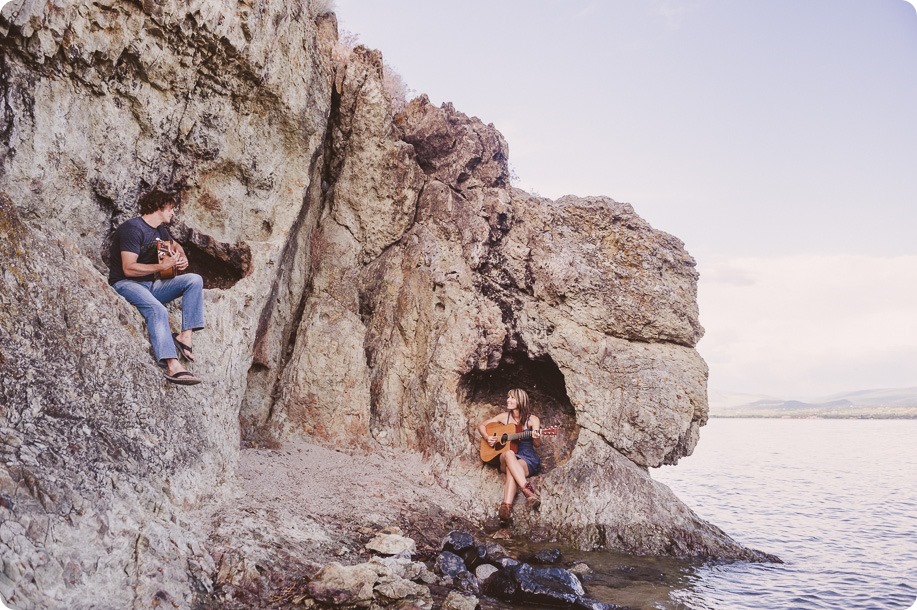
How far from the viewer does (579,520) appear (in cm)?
873

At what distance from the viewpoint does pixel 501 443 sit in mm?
9492

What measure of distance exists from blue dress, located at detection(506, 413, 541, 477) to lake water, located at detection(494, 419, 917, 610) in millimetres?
1424

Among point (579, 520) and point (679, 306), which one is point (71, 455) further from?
point (679, 306)

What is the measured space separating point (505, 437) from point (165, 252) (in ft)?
19.3

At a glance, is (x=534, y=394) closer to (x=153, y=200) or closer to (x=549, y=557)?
(x=549, y=557)

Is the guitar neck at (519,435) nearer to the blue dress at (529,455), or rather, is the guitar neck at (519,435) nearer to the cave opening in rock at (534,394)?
the blue dress at (529,455)

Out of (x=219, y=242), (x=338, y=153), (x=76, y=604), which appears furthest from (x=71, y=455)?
(x=338, y=153)

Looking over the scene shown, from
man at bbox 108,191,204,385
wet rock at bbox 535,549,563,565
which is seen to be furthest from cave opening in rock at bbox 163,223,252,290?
wet rock at bbox 535,549,563,565

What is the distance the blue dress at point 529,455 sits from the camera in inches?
367

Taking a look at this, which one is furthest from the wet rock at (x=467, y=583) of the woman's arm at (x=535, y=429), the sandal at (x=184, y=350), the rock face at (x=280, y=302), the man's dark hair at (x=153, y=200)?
the man's dark hair at (x=153, y=200)

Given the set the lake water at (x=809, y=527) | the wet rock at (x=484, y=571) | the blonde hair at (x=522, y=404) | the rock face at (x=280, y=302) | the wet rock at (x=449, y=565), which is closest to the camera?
the rock face at (x=280, y=302)

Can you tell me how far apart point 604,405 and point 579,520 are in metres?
2.04

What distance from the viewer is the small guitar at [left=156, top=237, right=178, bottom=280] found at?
6379mm

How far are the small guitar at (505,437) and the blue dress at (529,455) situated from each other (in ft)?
0.28
